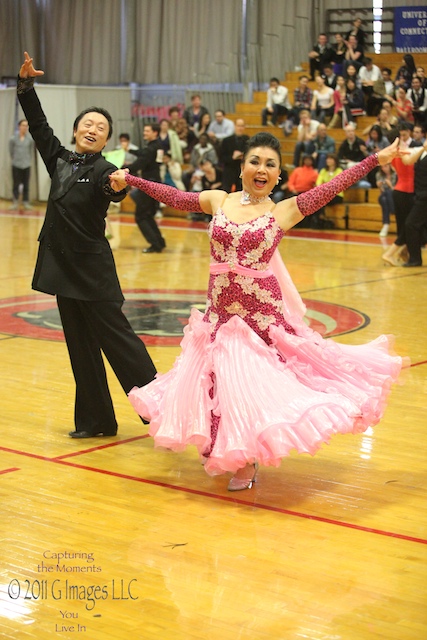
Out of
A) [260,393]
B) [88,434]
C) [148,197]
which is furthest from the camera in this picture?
[148,197]

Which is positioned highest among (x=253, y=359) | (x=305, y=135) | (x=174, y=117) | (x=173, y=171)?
(x=174, y=117)

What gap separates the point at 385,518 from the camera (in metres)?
4.18

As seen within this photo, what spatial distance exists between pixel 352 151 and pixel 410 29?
4.18m

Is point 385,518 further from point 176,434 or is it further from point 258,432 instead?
point 176,434

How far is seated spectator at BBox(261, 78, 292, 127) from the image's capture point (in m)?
19.5

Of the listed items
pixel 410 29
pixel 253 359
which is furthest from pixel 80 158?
pixel 410 29

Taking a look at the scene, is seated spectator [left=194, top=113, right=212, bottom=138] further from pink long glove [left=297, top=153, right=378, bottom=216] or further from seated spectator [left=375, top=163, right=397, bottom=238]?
pink long glove [left=297, top=153, right=378, bottom=216]

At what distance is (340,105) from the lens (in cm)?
1845

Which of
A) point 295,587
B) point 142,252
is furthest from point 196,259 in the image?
point 295,587

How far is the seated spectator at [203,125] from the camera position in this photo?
64.2ft

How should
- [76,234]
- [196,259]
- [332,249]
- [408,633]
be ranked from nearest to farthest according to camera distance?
[408,633] → [76,234] → [196,259] → [332,249]

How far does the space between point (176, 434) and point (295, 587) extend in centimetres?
107

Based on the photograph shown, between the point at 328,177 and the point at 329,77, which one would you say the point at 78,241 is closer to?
the point at 328,177

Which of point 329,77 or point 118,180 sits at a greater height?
point 329,77
